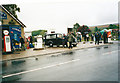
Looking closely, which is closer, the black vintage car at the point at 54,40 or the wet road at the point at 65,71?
the wet road at the point at 65,71

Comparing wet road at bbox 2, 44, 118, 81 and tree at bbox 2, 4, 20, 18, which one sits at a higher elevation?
tree at bbox 2, 4, 20, 18

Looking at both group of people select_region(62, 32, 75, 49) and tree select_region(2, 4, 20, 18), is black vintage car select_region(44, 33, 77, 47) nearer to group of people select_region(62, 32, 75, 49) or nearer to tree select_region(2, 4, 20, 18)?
group of people select_region(62, 32, 75, 49)

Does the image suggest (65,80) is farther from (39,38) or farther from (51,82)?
(39,38)

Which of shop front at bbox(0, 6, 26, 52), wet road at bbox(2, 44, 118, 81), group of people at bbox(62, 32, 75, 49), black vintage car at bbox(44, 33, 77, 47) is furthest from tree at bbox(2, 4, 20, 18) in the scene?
wet road at bbox(2, 44, 118, 81)

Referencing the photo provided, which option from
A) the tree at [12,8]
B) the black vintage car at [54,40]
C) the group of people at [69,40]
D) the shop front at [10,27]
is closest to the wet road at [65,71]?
the group of people at [69,40]

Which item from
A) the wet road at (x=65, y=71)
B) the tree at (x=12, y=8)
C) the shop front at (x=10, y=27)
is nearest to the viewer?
the wet road at (x=65, y=71)

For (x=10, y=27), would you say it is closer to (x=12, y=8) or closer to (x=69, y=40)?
(x=69, y=40)

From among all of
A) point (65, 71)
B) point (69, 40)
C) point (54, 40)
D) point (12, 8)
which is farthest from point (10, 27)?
point (65, 71)

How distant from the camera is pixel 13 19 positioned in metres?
16.9

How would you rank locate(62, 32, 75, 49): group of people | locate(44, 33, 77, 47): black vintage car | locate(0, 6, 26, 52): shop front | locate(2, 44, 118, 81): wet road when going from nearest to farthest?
locate(2, 44, 118, 81): wet road < locate(0, 6, 26, 52): shop front < locate(62, 32, 75, 49): group of people < locate(44, 33, 77, 47): black vintage car

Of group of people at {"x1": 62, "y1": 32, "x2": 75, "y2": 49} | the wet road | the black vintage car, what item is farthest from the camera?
the black vintage car

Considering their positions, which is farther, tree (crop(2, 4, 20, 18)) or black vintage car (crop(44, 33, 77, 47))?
tree (crop(2, 4, 20, 18))

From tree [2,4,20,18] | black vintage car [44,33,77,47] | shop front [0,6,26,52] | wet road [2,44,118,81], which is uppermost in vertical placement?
tree [2,4,20,18]

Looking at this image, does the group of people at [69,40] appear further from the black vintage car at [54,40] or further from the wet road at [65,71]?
the wet road at [65,71]
